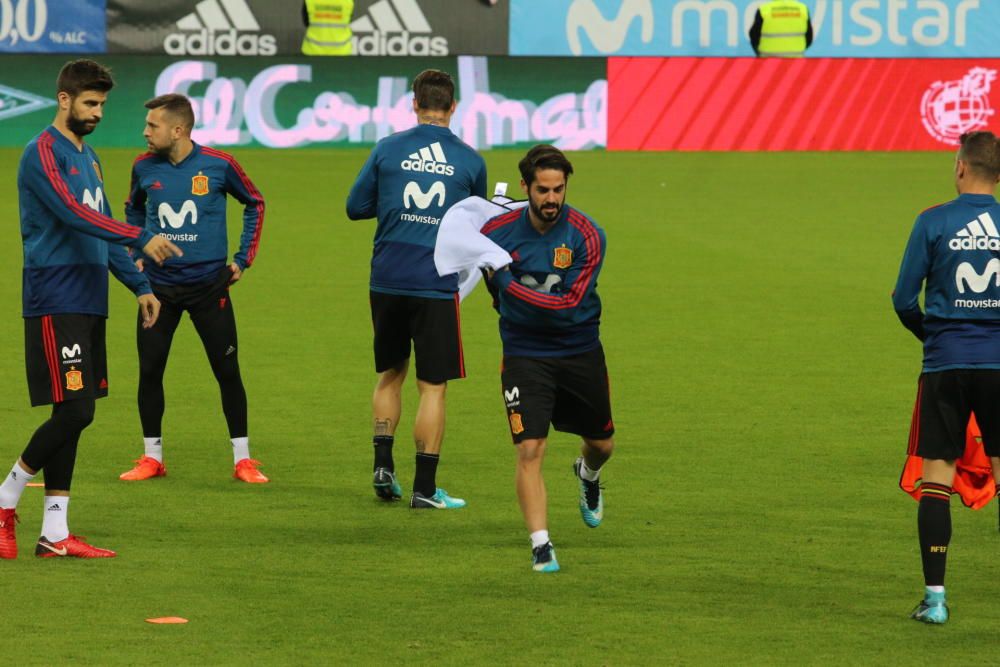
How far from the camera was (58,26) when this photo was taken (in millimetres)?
32844

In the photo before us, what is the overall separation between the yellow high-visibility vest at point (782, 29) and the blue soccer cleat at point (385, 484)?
72.5 feet

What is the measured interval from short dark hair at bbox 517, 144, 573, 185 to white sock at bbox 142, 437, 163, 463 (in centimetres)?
315

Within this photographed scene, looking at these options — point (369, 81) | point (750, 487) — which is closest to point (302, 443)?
point (750, 487)

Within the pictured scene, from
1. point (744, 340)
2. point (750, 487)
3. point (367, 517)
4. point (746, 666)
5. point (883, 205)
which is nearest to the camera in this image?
point (746, 666)

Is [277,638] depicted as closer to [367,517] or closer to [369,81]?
[367,517]

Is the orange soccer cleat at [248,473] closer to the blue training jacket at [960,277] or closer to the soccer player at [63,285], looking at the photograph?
the soccer player at [63,285]

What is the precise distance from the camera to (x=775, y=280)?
58.2ft

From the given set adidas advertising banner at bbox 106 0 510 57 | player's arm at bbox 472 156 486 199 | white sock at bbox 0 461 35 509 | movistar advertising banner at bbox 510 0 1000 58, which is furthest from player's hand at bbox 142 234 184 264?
movistar advertising banner at bbox 510 0 1000 58

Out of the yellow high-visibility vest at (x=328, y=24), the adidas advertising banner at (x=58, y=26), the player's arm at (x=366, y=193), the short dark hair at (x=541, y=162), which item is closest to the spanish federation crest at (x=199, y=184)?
the player's arm at (x=366, y=193)

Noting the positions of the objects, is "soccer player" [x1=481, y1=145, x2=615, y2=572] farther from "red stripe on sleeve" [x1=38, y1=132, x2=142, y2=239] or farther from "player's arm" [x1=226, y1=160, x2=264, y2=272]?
"player's arm" [x1=226, y1=160, x2=264, y2=272]

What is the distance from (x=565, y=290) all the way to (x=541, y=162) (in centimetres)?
59

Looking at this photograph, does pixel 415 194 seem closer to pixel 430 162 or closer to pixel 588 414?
pixel 430 162

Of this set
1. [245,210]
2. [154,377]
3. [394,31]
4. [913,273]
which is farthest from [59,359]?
[394,31]

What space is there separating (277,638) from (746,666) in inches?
68.7
